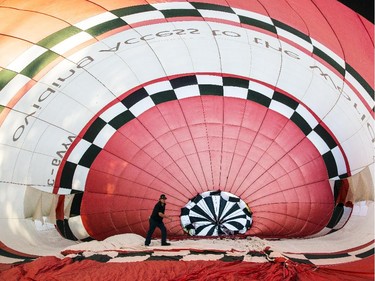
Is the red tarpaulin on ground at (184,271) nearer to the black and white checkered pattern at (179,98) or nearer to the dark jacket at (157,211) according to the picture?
the dark jacket at (157,211)

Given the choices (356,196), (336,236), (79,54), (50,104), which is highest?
(79,54)

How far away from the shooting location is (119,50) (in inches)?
141

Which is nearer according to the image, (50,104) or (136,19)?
(136,19)

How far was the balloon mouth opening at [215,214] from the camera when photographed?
505cm

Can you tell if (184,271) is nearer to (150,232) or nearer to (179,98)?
(150,232)

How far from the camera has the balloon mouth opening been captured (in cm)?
505

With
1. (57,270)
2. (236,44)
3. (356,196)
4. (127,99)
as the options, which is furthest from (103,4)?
(356,196)

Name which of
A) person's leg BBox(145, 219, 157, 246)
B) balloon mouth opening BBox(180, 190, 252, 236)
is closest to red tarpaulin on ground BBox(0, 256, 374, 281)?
person's leg BBox(145, 219, 157, 246)

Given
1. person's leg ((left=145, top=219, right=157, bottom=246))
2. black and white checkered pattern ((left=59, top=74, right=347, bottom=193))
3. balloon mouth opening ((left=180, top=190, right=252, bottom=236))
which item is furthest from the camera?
balloon mouth opening ((left=180, top=190, right=252, bottom=236))

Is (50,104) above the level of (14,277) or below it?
above

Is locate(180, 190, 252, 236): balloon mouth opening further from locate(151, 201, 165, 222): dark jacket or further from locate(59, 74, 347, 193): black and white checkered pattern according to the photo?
locate(59, 74, 347, 193): black and white checkered pattern

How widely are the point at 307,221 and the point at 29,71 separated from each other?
11.8 feet

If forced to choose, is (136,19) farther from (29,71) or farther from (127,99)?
(127,99)

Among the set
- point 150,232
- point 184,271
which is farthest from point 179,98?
point 184,271
